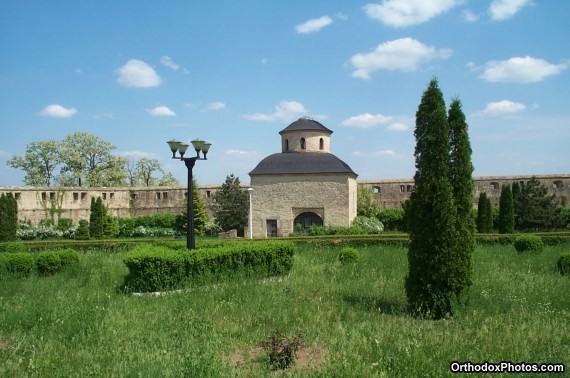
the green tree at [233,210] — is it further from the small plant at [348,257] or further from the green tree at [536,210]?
the small plant at [348,257]

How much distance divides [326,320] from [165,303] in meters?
3.21

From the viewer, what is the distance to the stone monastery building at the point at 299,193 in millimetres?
28953

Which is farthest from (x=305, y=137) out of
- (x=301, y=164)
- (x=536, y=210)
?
(x=536, y=210)

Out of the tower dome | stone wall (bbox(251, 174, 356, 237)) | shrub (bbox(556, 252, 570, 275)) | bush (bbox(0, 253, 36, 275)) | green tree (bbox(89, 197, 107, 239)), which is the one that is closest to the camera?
shrub (bbox(556, 252, 570, 275))

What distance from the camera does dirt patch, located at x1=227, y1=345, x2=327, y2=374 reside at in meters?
5.32

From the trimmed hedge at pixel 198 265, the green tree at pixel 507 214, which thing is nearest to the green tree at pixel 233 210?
the green tree at pixel 507 214

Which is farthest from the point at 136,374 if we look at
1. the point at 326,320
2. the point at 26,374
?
the point at 326,320

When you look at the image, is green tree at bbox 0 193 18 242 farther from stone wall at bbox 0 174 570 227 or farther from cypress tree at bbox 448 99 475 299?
cypress tree at bbox 448 99 475 299

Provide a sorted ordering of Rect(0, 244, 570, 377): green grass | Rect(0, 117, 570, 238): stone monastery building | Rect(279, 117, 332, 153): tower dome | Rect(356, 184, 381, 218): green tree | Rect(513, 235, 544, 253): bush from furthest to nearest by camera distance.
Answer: Rect(356, 184, 381, 218): green tree
Rect(279, 117, 332, 153): tower dome
Rect(0, 117, 570, 238): stone monastery building
Rect(513, 235, 544, 253): bush
Rect(0, 244, 570, 377): green grass

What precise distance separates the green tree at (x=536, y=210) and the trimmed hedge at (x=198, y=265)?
24.1m

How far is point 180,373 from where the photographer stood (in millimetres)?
4863

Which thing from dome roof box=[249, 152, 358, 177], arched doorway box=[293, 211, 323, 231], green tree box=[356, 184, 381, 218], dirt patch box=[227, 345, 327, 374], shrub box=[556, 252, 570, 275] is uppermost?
dome roof box=[249, 152, 358, 177]

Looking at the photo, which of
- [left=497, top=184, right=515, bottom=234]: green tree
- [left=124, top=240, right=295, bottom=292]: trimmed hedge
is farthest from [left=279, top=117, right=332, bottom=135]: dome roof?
[left=124, top=240, right=295, bottom=292]: trimmed hedge

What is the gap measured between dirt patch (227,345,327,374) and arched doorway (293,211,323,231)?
23.5 meters
